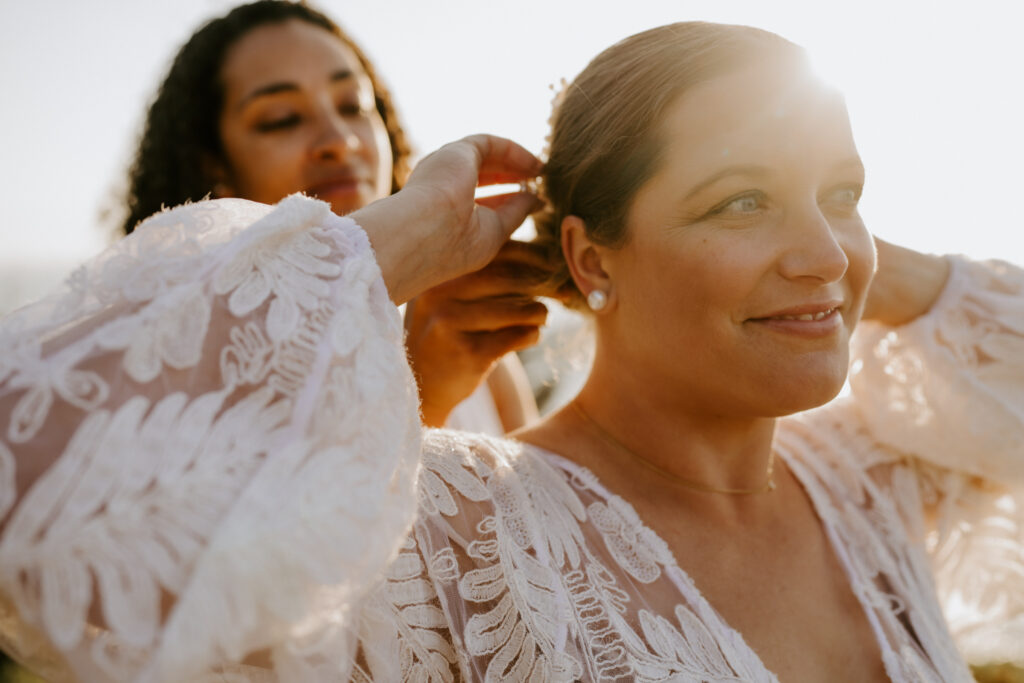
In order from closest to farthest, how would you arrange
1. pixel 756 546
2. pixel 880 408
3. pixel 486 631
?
pixel 486 631
pixel 756 546
pixel 880 408

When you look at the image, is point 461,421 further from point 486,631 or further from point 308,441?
point 308,441

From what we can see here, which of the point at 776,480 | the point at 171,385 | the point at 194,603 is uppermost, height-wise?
the point at 171,385

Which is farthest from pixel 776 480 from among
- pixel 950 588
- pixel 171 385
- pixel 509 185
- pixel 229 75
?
pixel 229 75

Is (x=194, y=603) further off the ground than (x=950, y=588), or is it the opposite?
(x=194, y=603)

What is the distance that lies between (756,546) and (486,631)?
83 cm

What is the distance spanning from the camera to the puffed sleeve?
2.19 m

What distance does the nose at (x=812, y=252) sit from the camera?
1.69 metres

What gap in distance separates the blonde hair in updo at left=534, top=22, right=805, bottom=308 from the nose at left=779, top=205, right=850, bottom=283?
34 cm

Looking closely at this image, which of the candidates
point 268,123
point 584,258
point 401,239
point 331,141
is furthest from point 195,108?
point 401,239

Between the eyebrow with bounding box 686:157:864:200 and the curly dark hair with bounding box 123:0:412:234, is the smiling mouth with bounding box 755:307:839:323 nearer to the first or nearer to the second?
the eyebrow with bounding box 686:157:864:200

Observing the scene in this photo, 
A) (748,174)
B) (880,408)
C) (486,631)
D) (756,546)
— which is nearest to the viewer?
(486,631)

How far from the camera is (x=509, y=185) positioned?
211cm

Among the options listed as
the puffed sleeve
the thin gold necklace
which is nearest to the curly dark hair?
the thin gold necklace

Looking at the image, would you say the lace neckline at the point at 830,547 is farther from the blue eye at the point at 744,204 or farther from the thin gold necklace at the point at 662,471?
the blue eye at the point at 744,204
